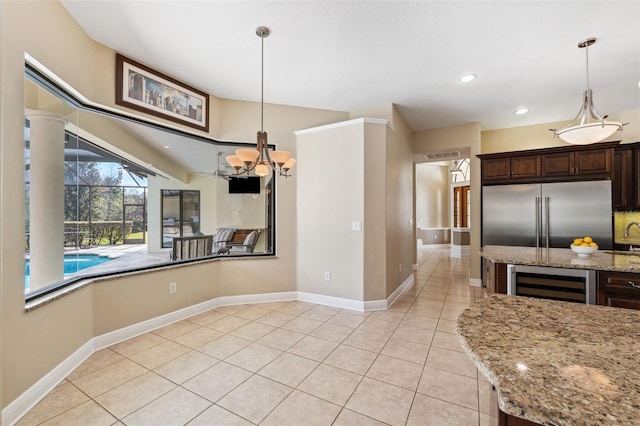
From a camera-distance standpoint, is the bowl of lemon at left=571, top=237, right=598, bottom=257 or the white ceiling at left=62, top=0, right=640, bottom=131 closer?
the white ceiling at left=62, top=0, right=640, bottom=131

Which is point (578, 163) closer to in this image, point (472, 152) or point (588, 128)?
point (472, 152)

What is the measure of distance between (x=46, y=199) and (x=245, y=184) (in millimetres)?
2241

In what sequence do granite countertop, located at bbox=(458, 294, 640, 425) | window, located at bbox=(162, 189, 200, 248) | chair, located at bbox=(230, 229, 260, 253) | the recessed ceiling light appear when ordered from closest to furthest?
1. granite countertop, located at bbox=(458, 294, 640, 425)
2. the recessed ceiling light
3. window, located at bbox=(162, 189, 200, 248)
4. chair, located at bbox=(230, 229, 260, 253)

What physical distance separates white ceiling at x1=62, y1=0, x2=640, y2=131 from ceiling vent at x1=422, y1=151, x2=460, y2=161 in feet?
5.20

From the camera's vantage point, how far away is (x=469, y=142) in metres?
5.05

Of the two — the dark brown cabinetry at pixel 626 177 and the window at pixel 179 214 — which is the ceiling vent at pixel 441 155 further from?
the window at pixel 179 214

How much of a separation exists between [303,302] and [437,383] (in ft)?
7.42

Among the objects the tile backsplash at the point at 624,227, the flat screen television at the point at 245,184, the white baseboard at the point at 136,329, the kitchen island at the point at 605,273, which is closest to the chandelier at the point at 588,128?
the kitchen island at the point at 605,273

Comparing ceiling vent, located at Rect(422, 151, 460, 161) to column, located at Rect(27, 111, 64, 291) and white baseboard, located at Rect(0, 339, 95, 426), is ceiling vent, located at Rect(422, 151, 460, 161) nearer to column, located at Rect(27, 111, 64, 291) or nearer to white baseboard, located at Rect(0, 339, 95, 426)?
column, located at Rect(27, 111, 64, 291)

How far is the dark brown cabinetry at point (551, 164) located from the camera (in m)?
3.99

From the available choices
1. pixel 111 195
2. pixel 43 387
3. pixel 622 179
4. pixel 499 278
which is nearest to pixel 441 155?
pixel 622 179

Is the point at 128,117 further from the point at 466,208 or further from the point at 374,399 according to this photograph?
the point at 466,208

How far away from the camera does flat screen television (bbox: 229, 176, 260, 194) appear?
165 inches

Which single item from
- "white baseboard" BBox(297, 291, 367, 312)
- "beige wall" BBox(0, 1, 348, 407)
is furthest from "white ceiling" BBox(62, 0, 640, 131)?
"white baseboard" BBox(297, 291, 367, 312)
